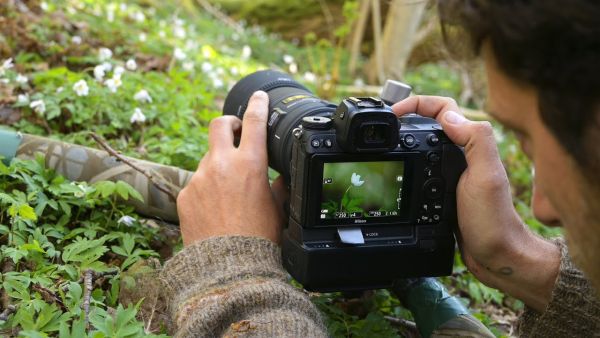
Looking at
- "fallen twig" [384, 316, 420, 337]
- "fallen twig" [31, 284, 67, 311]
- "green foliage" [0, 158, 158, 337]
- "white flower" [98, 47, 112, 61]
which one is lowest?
"fallen twig" [384, 316, 420, 337]

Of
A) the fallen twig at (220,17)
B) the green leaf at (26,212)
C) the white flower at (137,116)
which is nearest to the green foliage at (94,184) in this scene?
the green leaf at (26,212)

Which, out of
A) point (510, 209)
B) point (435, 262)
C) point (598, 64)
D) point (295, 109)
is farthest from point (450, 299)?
point (598, 64)

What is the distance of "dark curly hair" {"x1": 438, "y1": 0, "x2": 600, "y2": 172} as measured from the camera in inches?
49.3

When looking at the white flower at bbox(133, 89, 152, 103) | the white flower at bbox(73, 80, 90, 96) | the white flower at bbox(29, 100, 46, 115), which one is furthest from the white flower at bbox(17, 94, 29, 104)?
the white flower at bbox(133, 89, 152, 103)

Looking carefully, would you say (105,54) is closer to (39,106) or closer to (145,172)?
(39,106)

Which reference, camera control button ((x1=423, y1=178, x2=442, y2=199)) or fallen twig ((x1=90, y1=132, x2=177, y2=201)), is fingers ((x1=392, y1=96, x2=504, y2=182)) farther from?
fallen twig ((x1=90, y1=132, x2=177, y2=201))

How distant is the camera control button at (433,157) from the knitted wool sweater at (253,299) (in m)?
0.46

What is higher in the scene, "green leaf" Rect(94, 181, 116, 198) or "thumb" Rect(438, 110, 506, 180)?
"thumb" Rect(438, 110, 506, 180)

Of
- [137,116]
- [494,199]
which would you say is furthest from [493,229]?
[137,116]

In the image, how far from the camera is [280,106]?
92.7 inches

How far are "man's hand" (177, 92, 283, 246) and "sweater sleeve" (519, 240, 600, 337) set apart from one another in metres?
0.79

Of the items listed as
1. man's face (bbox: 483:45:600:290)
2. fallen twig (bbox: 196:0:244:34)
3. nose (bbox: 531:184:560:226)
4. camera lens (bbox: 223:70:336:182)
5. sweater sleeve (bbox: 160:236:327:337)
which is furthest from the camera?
fallen twig (bbox: 196:0:244:34)

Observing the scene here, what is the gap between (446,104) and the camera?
2258 mm

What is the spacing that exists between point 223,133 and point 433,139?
24.6 inches
